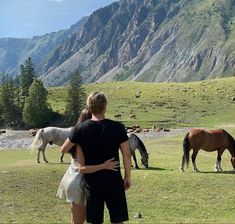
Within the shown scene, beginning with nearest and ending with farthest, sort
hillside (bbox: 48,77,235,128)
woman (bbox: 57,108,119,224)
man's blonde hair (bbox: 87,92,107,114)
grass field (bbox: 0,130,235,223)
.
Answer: man's blonde hair (bbox: 87,92,107,114)
woman (bbox: 57,108,119,224)
grass field (bbox: 0,130,235,223)
hillside (bbox: 48,77,235,128)

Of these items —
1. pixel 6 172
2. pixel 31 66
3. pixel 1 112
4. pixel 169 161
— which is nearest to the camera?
pixel 6 172

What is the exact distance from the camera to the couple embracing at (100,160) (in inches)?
423

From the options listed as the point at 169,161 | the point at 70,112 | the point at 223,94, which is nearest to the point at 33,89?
the point at 70,112

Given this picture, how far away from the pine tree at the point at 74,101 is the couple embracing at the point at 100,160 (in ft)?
275

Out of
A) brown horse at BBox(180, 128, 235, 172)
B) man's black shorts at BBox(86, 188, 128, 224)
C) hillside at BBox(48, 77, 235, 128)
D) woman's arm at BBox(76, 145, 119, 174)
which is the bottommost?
hillside at BBox(48, 77, 235, 128)

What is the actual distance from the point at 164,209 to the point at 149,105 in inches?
3278

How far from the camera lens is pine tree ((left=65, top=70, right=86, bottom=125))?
9562 centimetres

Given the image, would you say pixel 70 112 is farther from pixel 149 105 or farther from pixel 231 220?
pixel 231 220

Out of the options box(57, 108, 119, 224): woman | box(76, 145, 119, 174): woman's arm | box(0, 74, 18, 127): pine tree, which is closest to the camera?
box(76, 145, 119, 174): woman's arm

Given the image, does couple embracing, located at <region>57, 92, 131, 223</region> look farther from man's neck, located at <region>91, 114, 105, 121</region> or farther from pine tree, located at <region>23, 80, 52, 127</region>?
pine tree, located at <region>23, 80, 52, 127</region>

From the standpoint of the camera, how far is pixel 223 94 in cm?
10881

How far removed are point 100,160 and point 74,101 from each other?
86.9m

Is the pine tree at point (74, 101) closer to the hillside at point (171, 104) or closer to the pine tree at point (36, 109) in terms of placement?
the pine tree at point (36, 109)

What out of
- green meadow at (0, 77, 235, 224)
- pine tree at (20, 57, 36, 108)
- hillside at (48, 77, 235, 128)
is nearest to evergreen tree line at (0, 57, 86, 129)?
pine tree at (20, 57, 36, 108)
